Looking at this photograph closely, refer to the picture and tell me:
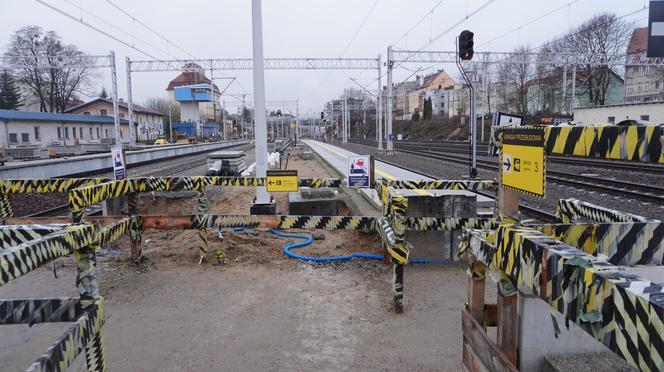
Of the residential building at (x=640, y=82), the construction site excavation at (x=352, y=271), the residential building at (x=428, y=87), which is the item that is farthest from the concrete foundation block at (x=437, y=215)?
the residential building at (x=428, y=87)

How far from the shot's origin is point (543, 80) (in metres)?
60.9

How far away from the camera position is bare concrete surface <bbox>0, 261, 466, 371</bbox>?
161 inches

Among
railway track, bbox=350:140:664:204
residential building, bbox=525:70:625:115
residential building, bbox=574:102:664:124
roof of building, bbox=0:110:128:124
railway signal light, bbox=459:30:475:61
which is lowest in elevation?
railway track, bbox=350:140:664:204

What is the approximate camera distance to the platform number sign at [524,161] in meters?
3.39

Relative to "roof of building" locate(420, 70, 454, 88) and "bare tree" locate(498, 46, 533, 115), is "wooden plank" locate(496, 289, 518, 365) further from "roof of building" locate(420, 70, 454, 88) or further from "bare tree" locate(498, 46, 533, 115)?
"roof of building" locate(420, 70, 454, 88)

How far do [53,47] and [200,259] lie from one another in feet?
206

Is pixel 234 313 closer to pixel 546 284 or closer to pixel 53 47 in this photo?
pixel 546 284

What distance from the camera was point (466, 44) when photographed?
41.4 ft

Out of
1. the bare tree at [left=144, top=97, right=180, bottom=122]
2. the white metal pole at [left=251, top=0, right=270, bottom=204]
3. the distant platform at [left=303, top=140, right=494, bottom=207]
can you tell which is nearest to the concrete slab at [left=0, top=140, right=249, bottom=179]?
the distant platform at [left=303, top=140, right=494, bottom=207]

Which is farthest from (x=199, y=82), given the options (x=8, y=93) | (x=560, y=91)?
(x=560, y=91)

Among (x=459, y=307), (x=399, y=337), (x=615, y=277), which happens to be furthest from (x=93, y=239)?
(x=459, y=307)

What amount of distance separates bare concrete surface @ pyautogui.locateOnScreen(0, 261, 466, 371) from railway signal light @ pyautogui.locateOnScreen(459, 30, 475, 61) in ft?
25.8

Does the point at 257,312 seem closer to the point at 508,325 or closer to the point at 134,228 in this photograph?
the point at 134,228

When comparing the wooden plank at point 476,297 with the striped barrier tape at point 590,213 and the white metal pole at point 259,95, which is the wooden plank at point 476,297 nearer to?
the striped barrier tape at point 590,213
